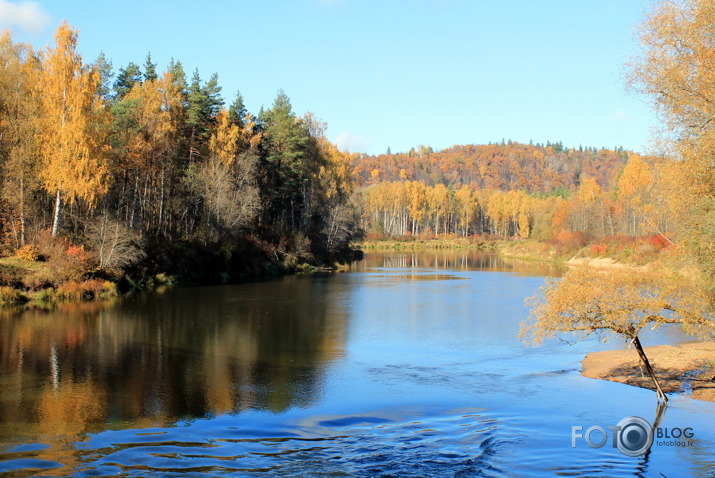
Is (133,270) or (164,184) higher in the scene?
(164,184)

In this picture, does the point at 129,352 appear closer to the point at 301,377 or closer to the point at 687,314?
the point at 301,377

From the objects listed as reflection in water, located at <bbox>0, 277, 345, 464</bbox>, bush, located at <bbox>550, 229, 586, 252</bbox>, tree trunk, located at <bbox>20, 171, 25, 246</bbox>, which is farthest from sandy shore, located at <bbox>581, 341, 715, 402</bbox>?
bush, located at <bbox>550, 229, 586, 252</bbox>

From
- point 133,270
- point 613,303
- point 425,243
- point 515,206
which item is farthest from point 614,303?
point 515,206

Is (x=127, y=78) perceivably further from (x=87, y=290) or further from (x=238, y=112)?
(x=87, y=290)

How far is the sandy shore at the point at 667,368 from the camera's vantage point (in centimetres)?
1450

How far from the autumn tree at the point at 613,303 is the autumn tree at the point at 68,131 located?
2503 cm

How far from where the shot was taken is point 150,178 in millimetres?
40812

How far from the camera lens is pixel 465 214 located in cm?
12556

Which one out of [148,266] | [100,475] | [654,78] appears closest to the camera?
[100,475]

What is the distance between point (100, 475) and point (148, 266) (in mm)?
27904

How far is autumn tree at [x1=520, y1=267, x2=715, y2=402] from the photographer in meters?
12.2

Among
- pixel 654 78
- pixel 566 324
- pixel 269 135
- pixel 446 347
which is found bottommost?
pixel 446 347

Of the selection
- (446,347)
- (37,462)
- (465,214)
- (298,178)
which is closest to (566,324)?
(446,347)

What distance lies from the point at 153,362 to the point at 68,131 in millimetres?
17657
